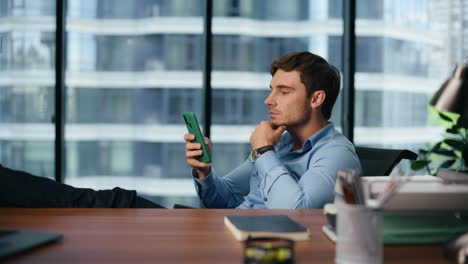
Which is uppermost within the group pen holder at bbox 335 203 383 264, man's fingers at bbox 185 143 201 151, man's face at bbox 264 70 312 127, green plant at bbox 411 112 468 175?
man's face at bbox 264 70 312 127

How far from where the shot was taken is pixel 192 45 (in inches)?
158

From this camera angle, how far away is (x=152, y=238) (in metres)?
0.95

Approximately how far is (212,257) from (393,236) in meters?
0.37

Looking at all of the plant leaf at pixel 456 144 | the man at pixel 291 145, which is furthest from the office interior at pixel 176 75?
the man at pixel 291 145

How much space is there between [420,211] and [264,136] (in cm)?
87

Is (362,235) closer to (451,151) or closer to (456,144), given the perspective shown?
(456,144)

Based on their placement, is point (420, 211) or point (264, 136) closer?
point (420, 211)

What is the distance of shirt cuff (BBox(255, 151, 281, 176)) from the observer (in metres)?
1.60

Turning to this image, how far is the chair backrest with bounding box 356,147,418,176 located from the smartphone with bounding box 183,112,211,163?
69 centimetres

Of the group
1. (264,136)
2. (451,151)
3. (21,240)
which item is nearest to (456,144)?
(451,151)

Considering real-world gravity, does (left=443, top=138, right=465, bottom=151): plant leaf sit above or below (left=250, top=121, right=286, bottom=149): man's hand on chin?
below

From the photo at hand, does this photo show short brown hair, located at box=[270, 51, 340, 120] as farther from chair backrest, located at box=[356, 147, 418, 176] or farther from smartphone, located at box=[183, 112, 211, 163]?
smartphone, located at box=[183, 112, 211, 163]

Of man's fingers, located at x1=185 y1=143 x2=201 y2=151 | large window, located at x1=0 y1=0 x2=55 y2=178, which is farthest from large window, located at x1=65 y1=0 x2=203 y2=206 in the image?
man's fingers, located at x1=185 y1=143 x2=201 y2=151

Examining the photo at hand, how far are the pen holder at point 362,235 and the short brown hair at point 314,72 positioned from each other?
1.15 m
